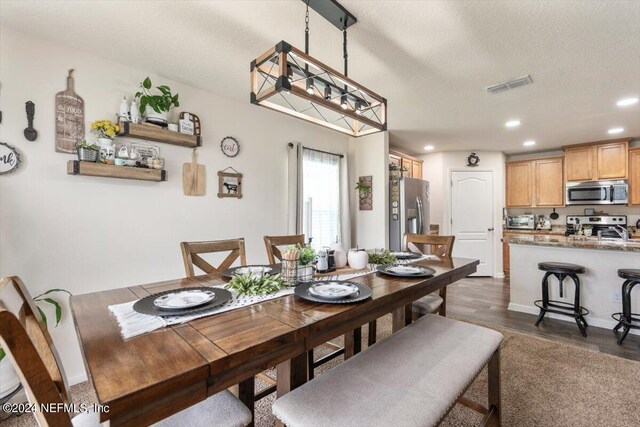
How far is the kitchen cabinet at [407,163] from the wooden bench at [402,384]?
3540mm

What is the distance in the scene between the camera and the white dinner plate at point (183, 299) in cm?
110

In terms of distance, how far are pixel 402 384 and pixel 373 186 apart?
336 centimetres

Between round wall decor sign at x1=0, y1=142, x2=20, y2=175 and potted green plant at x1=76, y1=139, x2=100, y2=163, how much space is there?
13.2 inches

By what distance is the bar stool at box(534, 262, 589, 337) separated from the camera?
301 centimetres

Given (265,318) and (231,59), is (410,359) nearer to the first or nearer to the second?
(265,318)

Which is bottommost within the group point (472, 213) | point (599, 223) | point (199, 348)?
point (199, 348)

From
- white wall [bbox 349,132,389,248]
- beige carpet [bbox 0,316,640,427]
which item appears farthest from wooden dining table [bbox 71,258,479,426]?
white wall [bbox 349,132,389,248]

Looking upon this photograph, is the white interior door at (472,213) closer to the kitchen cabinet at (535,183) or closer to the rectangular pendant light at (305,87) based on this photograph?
the kitchen cabinet at (535,183)

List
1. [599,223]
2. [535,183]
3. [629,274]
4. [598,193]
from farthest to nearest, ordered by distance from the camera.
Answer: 1. [535,183]
2. [599,223]
3. [598,193]
4. [629,274]

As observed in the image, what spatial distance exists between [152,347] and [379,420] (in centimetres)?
73

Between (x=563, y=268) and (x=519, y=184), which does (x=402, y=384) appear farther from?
(x=519, y=184)

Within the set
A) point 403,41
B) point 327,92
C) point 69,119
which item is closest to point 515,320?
point 403,41

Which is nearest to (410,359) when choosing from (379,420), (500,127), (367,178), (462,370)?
(462,370)

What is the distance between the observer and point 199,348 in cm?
83
